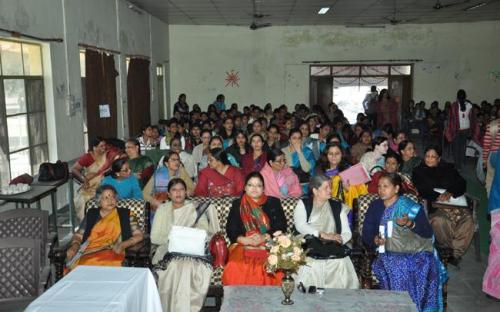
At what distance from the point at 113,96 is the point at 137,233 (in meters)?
5.66

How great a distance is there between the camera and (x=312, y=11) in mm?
12398

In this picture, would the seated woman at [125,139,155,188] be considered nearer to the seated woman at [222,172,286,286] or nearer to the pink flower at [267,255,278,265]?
Result: the seated woman at [222,172,286,286]

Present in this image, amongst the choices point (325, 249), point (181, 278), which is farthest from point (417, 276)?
point (181, 278)

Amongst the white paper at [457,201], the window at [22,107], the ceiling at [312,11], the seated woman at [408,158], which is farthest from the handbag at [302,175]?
the ceiling at [312,11]

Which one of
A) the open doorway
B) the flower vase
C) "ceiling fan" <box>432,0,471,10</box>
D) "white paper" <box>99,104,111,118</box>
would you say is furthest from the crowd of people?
the open doorway

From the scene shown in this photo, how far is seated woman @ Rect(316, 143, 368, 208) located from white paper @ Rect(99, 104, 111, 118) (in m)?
4.71

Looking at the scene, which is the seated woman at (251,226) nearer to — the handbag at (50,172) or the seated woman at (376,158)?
the seated woman at (376,158)

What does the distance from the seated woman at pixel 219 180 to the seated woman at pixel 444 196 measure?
193cm

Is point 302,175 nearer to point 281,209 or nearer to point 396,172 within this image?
point 396,172

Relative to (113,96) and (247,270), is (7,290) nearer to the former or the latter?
(247,270)

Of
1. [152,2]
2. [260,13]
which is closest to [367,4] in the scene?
[260,13]

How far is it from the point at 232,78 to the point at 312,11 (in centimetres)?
416

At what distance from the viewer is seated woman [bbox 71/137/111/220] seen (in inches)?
231

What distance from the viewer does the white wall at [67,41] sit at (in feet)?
20.6
